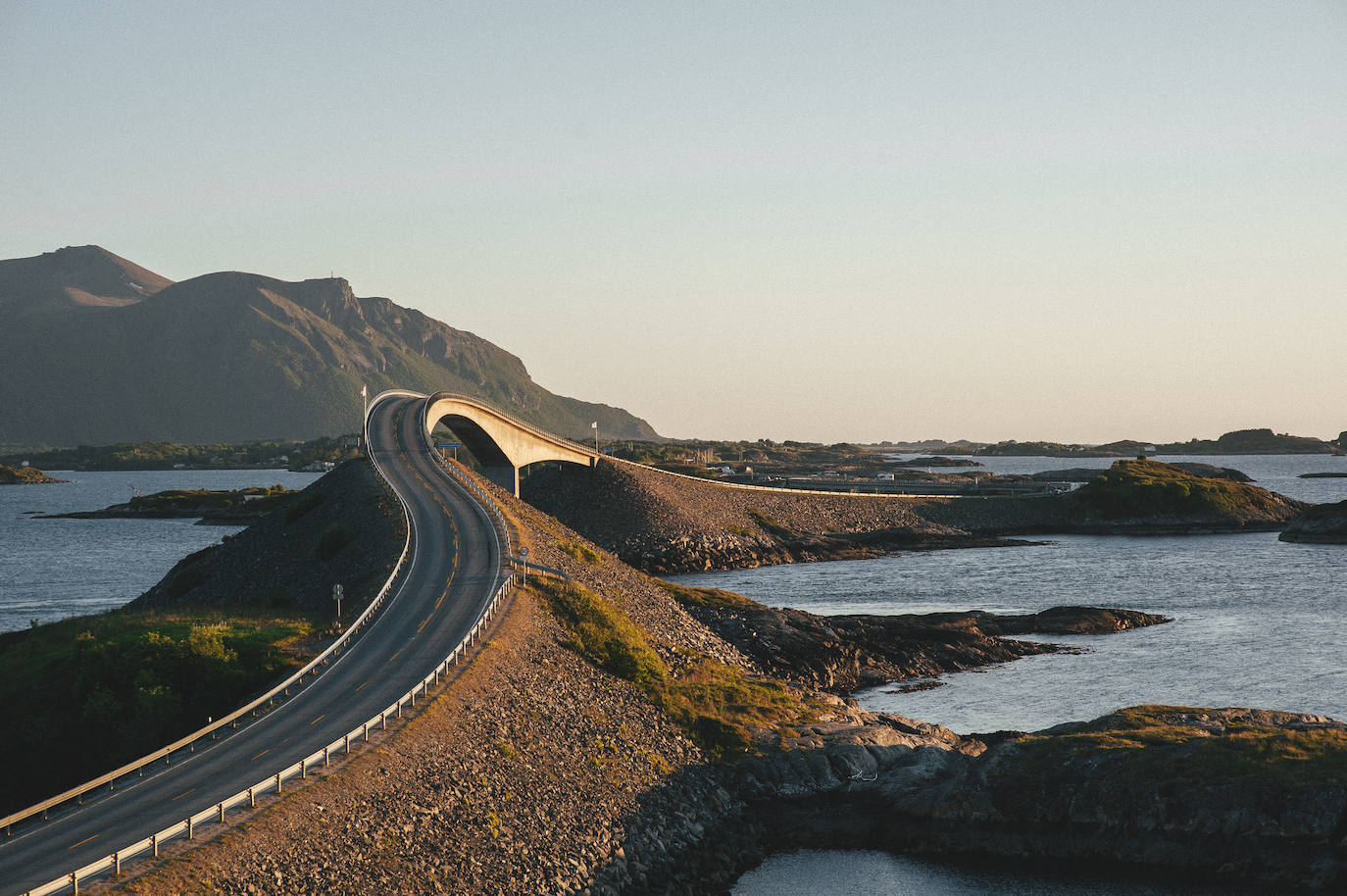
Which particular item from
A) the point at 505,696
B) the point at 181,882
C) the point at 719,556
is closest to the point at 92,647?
the point at 505,696

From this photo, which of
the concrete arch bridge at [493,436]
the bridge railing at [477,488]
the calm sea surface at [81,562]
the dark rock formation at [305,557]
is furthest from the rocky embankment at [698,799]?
the concrete arch bridge at [493,436]

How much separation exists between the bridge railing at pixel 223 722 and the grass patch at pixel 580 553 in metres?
15.5

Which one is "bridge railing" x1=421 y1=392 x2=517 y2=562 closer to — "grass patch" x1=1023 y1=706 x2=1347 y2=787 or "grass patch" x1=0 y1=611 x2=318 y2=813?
"grass patch" x1=0 y1=611 x2=318 y2=813

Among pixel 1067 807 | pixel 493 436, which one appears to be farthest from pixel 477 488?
pixel 1067 807

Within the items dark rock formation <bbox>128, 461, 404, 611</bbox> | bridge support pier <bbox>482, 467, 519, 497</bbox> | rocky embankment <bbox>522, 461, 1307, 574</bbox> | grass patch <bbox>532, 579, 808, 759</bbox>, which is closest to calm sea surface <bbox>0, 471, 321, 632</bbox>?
dark rock formation <bbox>128, 461, 404, 611</bbox>

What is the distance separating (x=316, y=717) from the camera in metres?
40.5

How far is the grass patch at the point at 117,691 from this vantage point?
45.2 metres

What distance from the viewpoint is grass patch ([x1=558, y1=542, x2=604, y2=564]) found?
80.0 metres

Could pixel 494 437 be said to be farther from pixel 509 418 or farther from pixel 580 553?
pixel 580 553

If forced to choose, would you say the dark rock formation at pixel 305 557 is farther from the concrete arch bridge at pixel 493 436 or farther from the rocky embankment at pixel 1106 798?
the rocky embankment at pixel 1106 798

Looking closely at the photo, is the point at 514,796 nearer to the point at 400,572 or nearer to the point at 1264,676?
the point at 400,572

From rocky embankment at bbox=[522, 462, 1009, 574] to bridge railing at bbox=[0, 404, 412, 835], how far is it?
6881cm

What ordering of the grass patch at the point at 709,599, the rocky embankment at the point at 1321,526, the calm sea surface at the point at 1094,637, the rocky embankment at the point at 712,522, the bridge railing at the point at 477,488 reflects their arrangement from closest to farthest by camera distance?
the calm sea surface at the point at 1094,637, the bridge railing at the point at 477,488, the grass patch at the point at 709,599, the rocky embankment at the point at 712,522, the rocky embankment at the point at 1321,526

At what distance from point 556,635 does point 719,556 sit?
78.0 metres
